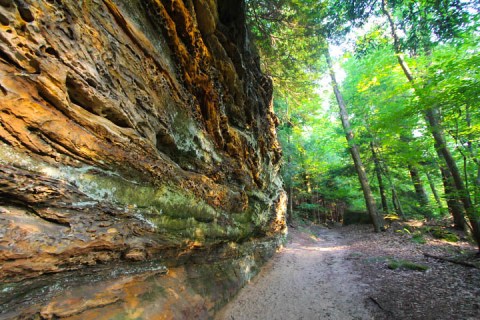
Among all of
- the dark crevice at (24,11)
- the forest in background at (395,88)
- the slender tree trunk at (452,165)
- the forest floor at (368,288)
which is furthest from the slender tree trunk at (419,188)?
the dark crevice at (24,11)

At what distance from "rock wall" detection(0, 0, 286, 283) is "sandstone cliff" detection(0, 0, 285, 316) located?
0.04ft

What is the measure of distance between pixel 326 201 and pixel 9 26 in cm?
2762

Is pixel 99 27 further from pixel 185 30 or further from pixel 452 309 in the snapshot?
pixel 452 309

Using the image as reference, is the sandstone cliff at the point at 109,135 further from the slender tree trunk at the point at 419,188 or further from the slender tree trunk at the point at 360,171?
the slender tree trunk at the point at 419,188

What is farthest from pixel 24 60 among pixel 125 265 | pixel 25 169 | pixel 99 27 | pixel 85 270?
pixel 125 265

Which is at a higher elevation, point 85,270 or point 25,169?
point 25,169

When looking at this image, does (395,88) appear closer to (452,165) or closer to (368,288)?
(452,165)

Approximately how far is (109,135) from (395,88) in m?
13.7

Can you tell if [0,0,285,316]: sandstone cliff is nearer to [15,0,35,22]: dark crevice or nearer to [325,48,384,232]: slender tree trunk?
[15,0,35,22]: dark crevice

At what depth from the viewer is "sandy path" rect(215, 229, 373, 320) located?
488 centimetres

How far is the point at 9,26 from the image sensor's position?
224cm

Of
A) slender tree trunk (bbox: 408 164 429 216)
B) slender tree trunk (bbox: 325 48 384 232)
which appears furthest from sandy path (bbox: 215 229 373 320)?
slender tree trunk (bbox: 408 164 429 216)

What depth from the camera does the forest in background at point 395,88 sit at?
6586 mm

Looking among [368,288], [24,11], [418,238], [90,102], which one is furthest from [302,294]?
[418,238]
